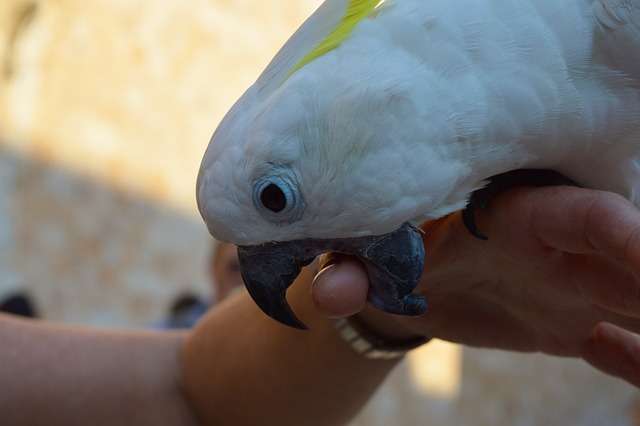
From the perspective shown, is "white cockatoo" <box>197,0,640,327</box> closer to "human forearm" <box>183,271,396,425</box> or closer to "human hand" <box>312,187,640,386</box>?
"human hand" <box>312,187,640,386</box>

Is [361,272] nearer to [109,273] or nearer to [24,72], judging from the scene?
[109,273]

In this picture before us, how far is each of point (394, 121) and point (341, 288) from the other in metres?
0.19

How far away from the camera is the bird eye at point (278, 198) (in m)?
0.76

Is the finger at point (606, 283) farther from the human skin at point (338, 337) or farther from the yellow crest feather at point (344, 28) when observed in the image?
the yellow crest feather at point (344, 28)

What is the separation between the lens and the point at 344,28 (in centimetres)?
81

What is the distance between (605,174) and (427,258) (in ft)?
0.87

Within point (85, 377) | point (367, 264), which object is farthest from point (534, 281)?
point (85, 377)

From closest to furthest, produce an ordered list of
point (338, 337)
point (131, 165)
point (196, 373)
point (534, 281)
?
1. point (534, 281)
2. point (338, 337)
3. point (196, 373)
4. point (131, 165)

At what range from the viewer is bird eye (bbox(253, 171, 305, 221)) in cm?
76

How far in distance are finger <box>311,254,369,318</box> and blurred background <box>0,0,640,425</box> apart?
2.62 metres

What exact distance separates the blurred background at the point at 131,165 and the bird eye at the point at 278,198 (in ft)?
8.69

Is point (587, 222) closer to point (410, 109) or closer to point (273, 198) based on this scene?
point (410, 109)

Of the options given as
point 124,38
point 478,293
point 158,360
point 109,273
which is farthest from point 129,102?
point 478,293

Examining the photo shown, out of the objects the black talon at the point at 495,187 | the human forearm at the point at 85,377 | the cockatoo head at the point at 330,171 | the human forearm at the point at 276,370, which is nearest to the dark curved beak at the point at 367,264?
the cockatoo head at the point at 330,171
